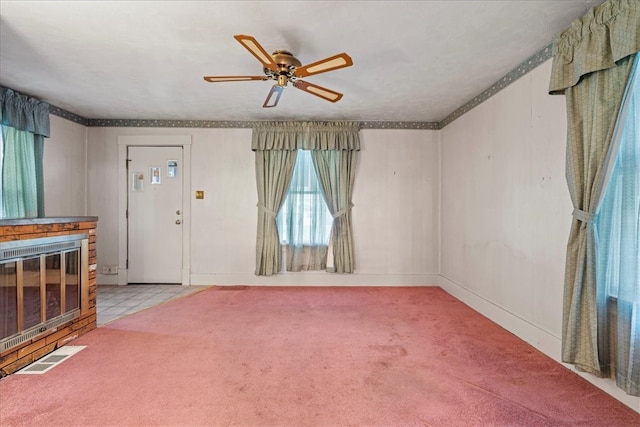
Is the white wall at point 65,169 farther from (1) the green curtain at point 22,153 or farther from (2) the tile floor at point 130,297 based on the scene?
(2) the tile floor at point 130,297

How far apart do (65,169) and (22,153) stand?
0.68 metres

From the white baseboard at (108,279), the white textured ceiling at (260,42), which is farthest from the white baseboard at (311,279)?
the white textured ceiling at (260,42)

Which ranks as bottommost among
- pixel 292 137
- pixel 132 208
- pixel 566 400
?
pixel 566 400

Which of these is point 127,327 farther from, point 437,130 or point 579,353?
point 437,130

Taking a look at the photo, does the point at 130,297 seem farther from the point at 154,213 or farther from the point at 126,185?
the point at 126,185

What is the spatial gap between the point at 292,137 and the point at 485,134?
246cm

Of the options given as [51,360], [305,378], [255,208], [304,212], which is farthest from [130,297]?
[305,378]

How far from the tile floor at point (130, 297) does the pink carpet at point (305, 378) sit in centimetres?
29

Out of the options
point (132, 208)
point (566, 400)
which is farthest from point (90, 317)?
point (566, 400)

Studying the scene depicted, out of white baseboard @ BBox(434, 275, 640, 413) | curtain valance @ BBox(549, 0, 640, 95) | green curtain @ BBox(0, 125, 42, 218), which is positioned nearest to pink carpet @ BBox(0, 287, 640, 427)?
white baseboard @ BBox(434, 275, 640, 413)

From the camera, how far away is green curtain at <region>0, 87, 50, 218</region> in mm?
3125

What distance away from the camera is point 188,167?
170 inches

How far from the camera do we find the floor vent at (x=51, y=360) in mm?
2018

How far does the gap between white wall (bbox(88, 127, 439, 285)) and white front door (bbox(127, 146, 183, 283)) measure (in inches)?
9.4
